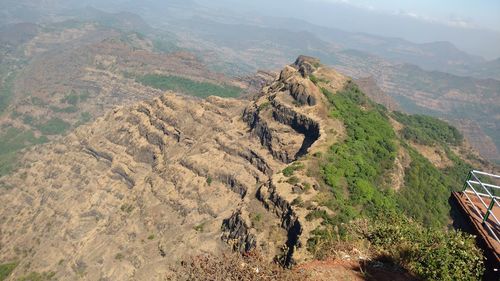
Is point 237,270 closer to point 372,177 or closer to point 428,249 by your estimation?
point 428,249

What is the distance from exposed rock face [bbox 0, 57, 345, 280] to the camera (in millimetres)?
66175

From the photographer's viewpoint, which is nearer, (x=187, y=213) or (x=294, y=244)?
(x=294, y=244)

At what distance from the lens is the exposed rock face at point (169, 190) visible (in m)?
66.2

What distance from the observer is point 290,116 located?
8075 centimetres

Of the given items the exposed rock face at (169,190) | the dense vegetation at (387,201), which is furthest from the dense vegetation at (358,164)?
the exposed rock face at (169,190)

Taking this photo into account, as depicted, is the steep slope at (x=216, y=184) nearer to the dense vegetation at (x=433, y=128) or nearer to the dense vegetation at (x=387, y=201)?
the dense vegetation at (x=387, y=201)

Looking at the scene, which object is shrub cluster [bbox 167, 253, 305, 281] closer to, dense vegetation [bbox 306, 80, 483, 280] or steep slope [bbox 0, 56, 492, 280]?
dense vegetation [bbox 306, 80, 483, 280]

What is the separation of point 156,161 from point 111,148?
16.4 metres

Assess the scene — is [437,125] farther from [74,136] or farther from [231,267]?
[231,267]

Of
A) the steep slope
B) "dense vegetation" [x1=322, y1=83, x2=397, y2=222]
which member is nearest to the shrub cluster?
the steep slope

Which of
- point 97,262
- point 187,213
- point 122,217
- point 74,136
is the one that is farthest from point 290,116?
point 74,136

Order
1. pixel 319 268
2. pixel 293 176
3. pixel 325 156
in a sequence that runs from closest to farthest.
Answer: pixel 319 268 → pixel 293 176 → pixel 325 156

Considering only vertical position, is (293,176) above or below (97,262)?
above

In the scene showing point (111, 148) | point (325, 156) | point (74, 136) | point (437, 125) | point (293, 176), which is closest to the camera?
point (293, 176)
